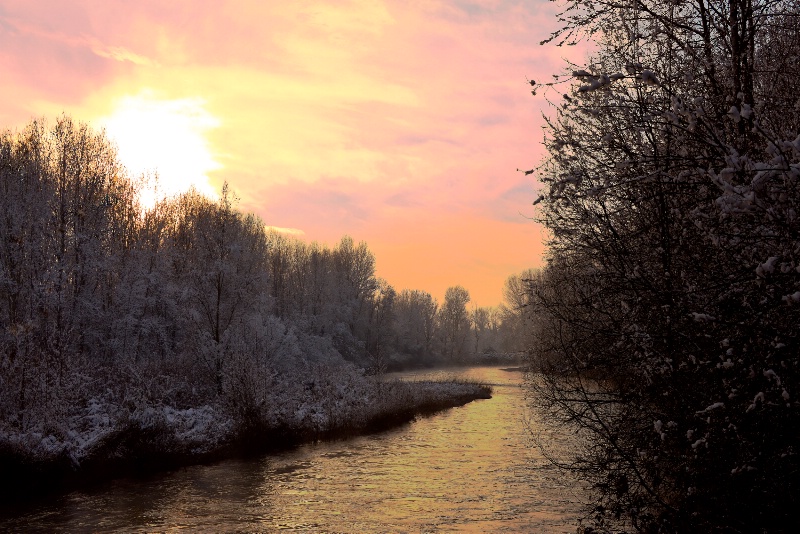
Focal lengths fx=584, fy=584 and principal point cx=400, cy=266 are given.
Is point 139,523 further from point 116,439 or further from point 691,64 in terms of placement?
point 691,64

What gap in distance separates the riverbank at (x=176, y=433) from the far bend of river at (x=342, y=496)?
3.28ft

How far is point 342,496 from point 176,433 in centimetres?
861

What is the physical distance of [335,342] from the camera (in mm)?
66625

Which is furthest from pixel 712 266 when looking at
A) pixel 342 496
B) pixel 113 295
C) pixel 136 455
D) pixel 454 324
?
pixel 454 324

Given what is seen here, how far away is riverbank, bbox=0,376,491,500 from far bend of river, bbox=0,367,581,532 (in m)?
1.00

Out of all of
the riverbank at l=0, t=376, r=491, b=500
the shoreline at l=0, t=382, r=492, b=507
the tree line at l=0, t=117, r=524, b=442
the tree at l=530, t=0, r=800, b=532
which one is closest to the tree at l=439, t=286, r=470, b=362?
the tree line at l=0, t=117, r=524, b=442

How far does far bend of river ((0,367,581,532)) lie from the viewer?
13.9 m

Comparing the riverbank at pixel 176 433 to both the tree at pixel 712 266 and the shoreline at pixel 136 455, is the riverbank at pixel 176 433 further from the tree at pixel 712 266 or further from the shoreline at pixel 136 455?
the tree at pixel 712 266

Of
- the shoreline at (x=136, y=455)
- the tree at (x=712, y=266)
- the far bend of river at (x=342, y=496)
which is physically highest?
the tree at (x=712, y=266)

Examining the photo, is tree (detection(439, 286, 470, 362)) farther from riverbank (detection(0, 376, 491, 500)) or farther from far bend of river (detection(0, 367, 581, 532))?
far bend of river (detection(0, 367, 581, 532))

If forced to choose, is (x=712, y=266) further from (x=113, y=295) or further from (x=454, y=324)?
(x=454, y=324)

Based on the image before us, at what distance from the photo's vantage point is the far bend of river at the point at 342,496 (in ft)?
45.6

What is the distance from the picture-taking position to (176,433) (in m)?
21.8

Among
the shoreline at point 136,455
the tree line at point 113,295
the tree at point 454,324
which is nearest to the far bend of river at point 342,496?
the shoreline at point 136,455
